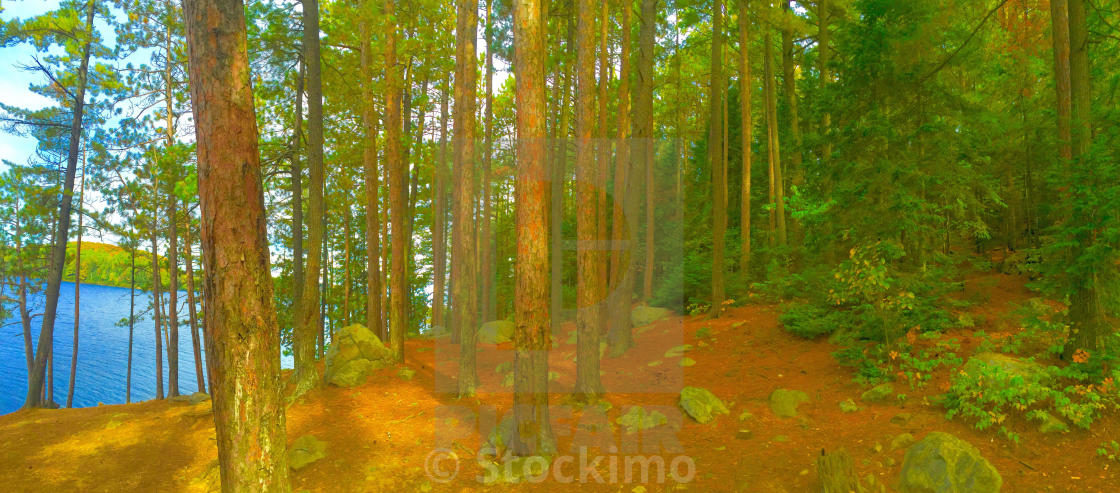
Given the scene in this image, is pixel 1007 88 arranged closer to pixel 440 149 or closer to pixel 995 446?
pixel 995 446

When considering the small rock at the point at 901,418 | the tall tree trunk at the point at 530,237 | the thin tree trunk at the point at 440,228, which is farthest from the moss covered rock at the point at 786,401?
the thin tree trunk at the point at 440,228

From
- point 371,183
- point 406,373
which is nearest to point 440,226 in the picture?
point 371,183

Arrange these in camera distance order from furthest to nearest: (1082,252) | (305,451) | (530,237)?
1. (305,451)
2. (530,237)
3. (1082,252)

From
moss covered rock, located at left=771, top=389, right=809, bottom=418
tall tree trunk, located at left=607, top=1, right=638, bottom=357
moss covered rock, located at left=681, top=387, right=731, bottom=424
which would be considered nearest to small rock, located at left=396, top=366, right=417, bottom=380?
tall tree trunk, located at left=607, top=1, right=638, bottom=357

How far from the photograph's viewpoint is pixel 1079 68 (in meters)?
6.17

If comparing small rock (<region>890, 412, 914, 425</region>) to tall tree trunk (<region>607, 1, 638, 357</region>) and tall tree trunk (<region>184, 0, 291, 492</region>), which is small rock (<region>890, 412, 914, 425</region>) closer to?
tall tree trunk (<region>607, 1, 638, 357</region>)

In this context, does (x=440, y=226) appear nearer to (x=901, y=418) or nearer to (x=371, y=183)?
(x=371, y=183)

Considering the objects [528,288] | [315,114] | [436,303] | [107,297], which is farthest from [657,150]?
[107,297]

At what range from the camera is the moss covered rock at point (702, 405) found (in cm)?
730

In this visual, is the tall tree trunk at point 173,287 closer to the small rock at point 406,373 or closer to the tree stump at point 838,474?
the small rock at point 406,373

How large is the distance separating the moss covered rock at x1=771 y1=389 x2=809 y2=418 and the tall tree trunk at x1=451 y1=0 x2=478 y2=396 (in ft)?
17.2

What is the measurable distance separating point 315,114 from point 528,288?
583cm

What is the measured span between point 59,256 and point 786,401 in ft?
56.6

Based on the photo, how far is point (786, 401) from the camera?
7309mm
